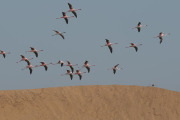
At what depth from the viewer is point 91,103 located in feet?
202

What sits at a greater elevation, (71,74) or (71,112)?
(71,74)

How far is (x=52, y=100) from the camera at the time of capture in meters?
60.0

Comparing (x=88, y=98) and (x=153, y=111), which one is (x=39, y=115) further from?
(x=153, y=111)

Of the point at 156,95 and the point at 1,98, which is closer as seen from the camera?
the point at 1,98

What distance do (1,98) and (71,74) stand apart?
13148 millimetres

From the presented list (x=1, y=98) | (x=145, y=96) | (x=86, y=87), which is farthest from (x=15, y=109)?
(x=145, y=96)

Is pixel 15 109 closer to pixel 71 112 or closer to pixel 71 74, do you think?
pixel 71 112

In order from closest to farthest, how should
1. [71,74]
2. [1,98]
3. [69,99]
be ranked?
[71,74] < [1,98] < [69,99]

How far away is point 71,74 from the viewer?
49.0 m

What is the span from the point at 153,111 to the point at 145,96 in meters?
3.00

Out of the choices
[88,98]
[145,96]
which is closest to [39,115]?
[88,98]

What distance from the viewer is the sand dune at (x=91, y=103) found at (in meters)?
57.4

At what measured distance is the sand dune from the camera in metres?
57.4

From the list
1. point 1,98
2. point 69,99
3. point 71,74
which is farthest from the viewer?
point 69,99
